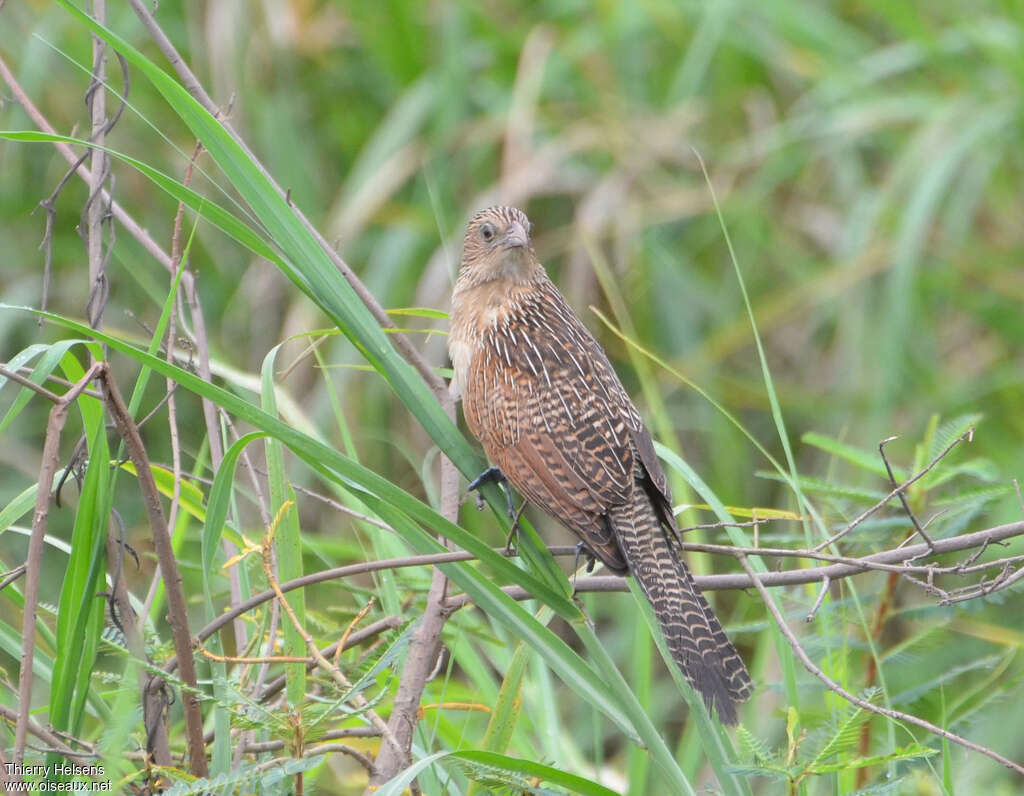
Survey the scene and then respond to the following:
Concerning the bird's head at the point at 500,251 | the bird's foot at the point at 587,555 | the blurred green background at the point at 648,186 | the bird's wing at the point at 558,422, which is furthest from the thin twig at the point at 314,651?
the blurred green background at the point at 648,186

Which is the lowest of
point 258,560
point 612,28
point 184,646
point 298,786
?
point 298,786

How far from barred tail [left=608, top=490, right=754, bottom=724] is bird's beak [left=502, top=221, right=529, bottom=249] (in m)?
0.94

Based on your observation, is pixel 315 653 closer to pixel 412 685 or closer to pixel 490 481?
pixel 412 685

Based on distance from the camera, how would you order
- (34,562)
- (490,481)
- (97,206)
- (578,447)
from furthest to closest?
(578,447) → (490,481) → (97,206) → (34,562)

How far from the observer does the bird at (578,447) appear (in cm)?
214

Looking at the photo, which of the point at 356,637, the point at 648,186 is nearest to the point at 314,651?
the point at 356,637

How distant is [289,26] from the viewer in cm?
547

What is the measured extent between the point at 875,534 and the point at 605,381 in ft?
2.13

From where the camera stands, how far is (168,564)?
5.70ft

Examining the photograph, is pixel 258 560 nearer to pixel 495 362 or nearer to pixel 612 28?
pixel 495 362

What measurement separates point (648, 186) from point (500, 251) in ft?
7.45

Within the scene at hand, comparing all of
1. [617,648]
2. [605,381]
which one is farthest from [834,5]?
[605,381]

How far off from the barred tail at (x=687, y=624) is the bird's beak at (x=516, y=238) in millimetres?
944

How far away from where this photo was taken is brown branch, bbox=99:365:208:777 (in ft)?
5.51
